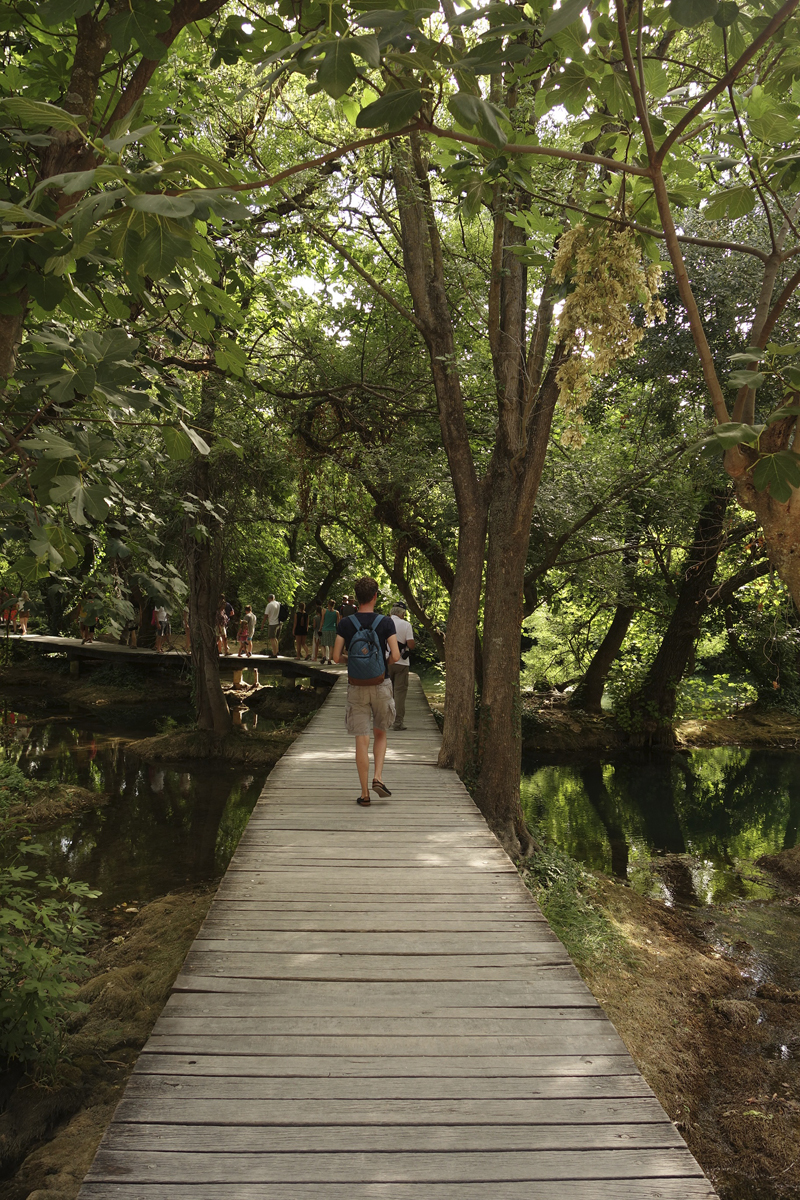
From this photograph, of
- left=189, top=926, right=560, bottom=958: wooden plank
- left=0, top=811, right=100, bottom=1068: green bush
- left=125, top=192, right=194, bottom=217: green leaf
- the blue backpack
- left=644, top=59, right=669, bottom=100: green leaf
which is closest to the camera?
left=125, top=192, right=194, bottom=217: green leaf

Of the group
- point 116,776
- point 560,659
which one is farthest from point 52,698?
Result: point 560,659

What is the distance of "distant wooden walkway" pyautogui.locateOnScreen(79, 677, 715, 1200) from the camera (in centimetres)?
228

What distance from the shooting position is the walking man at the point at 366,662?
5746 millimetres

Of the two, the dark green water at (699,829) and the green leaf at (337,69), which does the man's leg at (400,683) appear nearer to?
the dark green water at (699,829)

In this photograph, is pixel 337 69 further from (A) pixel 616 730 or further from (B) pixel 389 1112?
(A) pixel 616 730

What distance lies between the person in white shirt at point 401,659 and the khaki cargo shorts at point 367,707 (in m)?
2.35

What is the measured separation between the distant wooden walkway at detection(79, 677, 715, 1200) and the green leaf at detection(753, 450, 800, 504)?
199 centimetres

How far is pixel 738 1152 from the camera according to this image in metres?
5.17

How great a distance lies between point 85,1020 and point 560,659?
15.3 m

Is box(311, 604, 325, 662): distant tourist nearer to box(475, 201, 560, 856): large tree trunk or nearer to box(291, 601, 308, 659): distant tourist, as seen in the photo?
box(291, 601, 308, 659): distant tourist

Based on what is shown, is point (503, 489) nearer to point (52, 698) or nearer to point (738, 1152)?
point (738, 1152)

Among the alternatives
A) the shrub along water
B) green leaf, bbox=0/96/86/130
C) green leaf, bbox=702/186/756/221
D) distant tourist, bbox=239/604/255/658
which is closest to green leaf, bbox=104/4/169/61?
green leaf, bbox=0/96/86/130

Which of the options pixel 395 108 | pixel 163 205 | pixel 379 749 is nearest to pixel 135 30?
pixel 395 108

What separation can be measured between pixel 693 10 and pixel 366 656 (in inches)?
167
